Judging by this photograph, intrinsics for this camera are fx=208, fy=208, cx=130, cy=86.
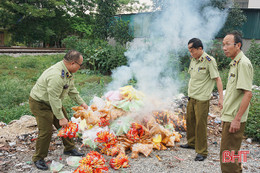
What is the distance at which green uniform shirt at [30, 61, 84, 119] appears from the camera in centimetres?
311

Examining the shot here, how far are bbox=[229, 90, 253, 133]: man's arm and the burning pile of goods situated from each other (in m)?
1.77

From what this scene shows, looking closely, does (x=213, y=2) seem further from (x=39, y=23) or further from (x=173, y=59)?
(x=39, y=23)

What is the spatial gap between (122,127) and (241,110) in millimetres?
2312

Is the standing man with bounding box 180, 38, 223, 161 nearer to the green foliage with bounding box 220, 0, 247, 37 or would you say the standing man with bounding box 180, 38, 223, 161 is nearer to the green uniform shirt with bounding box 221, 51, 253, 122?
the green uniform shirt with bounding box 221, 51, 253, 122

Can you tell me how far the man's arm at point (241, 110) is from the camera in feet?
8.30

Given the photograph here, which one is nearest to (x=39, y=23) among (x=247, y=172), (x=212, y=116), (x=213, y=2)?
(x=213, y=2)

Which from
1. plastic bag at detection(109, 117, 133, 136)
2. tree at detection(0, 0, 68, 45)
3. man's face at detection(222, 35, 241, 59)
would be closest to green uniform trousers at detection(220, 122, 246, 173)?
man's face at detection(222, 35, 241, 59)

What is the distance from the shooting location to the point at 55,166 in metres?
3.40

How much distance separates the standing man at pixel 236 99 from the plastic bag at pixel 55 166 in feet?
8.12

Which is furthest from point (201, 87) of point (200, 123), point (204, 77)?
point (200, 123)

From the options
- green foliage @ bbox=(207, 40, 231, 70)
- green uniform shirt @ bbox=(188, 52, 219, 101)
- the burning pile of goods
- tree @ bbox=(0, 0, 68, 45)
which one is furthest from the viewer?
tree @ bbox=(0, 0, 68, 45)

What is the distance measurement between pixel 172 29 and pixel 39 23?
981 inches

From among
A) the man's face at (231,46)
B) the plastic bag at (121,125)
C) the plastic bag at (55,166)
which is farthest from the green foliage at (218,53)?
the plastic bag at (55,166)

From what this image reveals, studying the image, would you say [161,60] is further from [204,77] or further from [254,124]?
[254,124]
